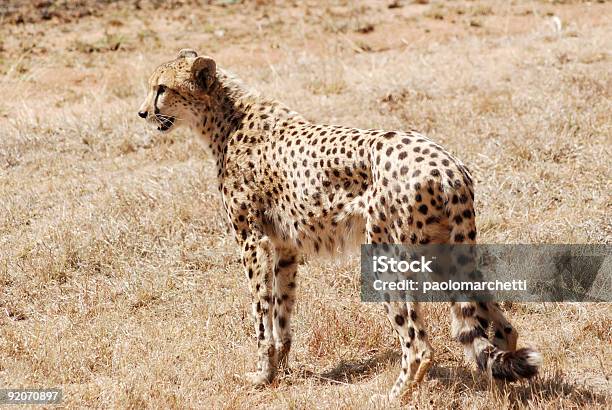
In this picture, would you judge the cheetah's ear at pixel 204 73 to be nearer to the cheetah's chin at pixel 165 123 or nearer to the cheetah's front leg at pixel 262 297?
the cheetah's chin at pixel 165 123

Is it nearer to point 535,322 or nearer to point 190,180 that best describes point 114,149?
point 190,180

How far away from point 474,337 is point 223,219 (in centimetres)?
303

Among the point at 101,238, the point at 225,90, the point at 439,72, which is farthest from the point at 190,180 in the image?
the point at 439,72

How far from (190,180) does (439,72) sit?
390cm

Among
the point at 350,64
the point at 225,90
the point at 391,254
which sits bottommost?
the point at 350,64

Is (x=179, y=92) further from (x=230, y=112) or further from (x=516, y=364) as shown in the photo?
(x=516, y=364)

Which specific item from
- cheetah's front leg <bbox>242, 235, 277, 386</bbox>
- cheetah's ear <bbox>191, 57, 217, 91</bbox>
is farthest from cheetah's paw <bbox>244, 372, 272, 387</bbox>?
cheetah's ear <bbox>191, 57, 217, 91</bbox>

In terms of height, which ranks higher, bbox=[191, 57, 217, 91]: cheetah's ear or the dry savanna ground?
bbox=[191, 57, 217, 91]: cheetah's ear

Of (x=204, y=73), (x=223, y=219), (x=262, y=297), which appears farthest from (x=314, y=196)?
(x=223, y=219)

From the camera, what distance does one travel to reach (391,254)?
3719 millimetres

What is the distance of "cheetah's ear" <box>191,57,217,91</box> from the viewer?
474 cm

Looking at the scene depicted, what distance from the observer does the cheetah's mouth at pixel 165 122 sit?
16.0 feet

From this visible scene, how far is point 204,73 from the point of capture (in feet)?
15.7

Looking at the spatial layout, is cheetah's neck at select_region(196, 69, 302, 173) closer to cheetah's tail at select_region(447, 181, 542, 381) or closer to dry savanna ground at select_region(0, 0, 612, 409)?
dry savanna ground at select_region(0, 0, 612, 409)
